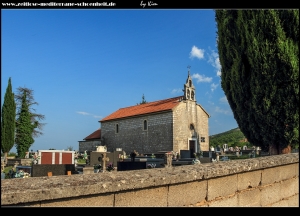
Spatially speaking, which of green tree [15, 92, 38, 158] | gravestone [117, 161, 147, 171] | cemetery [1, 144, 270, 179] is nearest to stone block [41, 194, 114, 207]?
cemetery [1, 144, 270, 179]

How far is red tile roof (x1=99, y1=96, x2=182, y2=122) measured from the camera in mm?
36656

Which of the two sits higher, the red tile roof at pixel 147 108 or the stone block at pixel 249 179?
the red tile roof at pixel 147 108

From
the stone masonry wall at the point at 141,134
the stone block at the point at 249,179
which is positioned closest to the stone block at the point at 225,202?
the stone block at the point at 249,179

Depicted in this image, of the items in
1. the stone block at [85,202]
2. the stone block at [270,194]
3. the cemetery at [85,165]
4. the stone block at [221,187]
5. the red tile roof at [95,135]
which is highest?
the red tile roof at [95,135]

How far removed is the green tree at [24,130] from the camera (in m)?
33.6

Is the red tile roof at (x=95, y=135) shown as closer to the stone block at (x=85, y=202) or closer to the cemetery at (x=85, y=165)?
the cemetery at (x=85, y=165)

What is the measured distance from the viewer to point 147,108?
39625 millimetres

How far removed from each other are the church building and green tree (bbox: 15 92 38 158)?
12440mm

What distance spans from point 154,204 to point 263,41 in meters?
8.12

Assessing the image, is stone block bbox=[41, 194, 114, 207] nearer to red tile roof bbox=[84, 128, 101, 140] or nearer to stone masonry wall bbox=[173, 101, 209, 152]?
stone masonry wall bbox=[173, 101, 209, 152]

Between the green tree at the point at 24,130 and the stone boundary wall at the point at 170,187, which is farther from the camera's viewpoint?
the green tree at the point at 24,130

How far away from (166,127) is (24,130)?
19.1 metres
